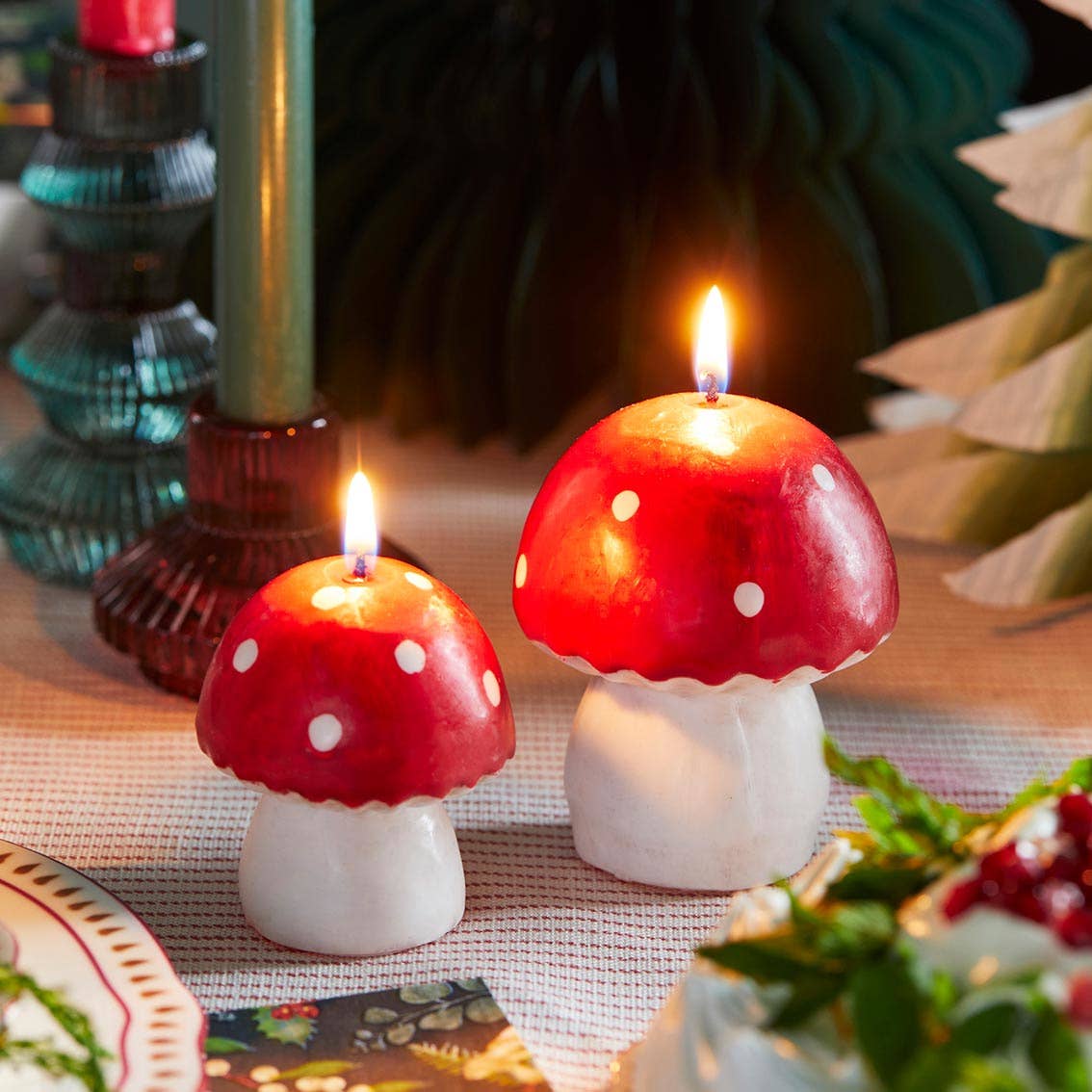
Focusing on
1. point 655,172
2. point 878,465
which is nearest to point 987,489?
point 878,465

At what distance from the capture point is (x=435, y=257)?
0.88 metres

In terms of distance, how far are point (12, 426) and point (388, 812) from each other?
0.48 meters

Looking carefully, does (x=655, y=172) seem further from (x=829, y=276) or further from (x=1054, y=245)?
(x=1054, y=245)

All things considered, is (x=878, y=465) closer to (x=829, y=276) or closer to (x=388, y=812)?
(x=829, y=276)

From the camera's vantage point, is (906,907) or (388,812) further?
(388,812)

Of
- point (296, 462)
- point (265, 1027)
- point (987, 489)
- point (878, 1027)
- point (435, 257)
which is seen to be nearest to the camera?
point (878, 1027)

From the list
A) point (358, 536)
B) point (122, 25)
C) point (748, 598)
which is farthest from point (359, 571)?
point (122, 25)

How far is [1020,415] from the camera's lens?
0.74 m

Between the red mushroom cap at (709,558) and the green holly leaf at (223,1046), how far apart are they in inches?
5.8

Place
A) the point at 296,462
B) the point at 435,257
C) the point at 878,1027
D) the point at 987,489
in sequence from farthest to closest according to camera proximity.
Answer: the point at 435,257
the point at 987,489
the point at 296,462
the point at 878,1027

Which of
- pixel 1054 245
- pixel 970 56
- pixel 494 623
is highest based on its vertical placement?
pixel 970 56

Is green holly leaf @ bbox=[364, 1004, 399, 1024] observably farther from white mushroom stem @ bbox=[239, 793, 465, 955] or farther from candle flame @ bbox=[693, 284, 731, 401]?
candle flame @ bbox=[693, 284, 731, 401]

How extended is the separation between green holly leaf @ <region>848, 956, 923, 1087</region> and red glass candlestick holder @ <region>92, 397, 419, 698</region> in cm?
35

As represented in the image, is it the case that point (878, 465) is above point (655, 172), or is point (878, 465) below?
below
